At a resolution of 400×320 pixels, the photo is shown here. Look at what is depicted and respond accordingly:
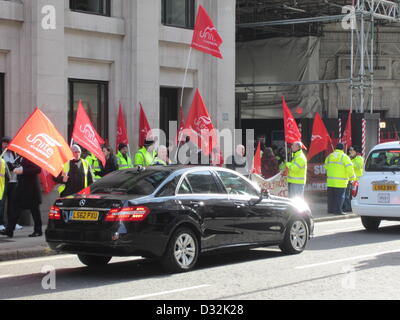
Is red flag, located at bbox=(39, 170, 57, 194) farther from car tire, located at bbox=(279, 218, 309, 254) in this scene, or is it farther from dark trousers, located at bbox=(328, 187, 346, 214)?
dark trousers, located at bbox=(328, 187, 346, 214)

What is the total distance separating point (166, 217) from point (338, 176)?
10.7 metres

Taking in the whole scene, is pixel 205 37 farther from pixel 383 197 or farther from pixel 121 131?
pixel 383 197

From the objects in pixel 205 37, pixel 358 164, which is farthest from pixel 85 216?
pixel 358 164

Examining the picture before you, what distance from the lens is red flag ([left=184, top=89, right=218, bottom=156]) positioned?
18.1 m

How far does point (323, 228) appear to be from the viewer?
1762 cm

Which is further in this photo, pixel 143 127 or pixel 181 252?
pixel 143 127

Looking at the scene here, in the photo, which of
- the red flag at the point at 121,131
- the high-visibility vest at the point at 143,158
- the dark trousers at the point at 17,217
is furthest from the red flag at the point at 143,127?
the dark trousers at the point at 17,217

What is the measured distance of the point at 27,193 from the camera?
14320 mm

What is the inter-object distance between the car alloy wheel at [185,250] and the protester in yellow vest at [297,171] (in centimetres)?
801

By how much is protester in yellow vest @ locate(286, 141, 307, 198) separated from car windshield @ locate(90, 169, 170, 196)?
7.78 meters

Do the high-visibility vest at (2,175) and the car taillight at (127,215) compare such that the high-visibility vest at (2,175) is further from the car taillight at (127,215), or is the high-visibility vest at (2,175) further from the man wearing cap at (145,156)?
the car taillight at (127,215)

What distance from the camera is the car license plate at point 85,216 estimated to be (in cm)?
1016

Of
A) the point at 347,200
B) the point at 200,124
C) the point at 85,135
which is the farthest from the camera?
the point at 347,200
